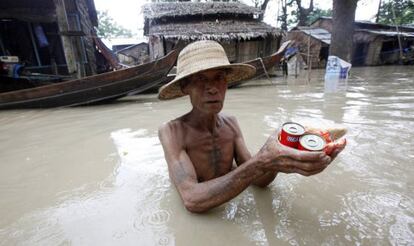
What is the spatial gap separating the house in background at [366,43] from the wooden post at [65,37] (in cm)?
1474

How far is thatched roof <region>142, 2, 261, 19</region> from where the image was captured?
38.8 ft

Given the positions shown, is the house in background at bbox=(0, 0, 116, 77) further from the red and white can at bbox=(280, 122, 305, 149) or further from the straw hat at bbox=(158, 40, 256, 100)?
the red and white can at bbox=(280, 122, 305, 149)

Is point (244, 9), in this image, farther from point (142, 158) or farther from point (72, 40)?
point (142, 158)

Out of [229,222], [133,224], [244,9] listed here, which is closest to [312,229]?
[229,222]

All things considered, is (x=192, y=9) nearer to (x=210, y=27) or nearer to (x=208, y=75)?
(x=210, y=27)

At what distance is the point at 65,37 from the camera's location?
669cm

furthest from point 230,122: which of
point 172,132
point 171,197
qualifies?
point 171,197

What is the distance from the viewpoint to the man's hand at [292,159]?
3.72ft

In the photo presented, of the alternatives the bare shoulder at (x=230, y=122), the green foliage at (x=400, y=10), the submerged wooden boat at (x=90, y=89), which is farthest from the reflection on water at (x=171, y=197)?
the green foliage at (x=400, y=10)

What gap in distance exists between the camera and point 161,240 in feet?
5.11

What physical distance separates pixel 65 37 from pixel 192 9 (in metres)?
6.77

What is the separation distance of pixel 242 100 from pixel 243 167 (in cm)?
506

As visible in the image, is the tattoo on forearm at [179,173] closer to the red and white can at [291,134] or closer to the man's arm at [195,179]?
the man's arm at [195,179]

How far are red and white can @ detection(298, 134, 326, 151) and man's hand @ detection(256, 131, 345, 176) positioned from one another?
0.09ft
